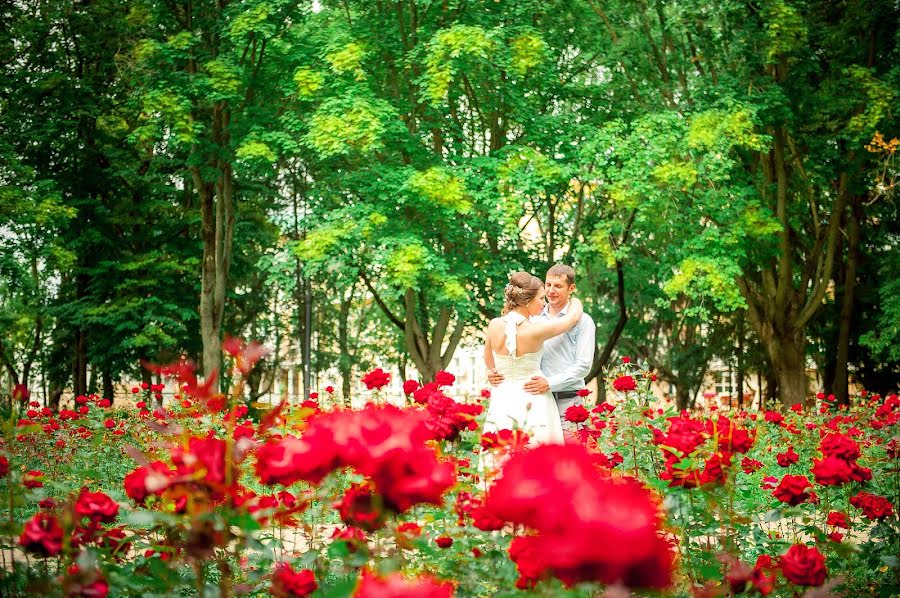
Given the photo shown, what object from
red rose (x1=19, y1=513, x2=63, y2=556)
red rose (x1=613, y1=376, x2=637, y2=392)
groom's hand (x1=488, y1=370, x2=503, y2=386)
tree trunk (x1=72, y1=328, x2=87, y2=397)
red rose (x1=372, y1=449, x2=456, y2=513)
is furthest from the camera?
tree trunk (x1=72, y1=328, x2=87, y2=397)

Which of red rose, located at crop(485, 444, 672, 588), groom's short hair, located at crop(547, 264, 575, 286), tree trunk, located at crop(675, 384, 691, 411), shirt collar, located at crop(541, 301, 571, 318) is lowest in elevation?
tree trunk, located at crop(675, 384, 691, 411)

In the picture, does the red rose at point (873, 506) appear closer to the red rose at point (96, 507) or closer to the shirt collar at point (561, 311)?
the red rose at point (96, 507)

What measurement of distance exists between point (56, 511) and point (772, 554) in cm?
359

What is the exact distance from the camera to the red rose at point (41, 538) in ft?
7.41

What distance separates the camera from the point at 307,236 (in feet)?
57.3

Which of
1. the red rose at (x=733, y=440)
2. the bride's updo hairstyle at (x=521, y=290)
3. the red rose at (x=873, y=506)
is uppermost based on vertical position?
the bride's updo hairstyle at (x=521, y=290)

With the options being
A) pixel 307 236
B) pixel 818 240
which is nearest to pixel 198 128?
pixel 307 236

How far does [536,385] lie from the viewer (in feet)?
20.5

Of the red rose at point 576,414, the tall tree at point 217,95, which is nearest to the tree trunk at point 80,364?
the tall tree at point 217,95

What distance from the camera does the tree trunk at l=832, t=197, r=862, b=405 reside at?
20.3 meters

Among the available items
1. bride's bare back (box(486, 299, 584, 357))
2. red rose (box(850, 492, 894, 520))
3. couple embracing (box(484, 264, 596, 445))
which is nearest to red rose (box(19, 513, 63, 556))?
red rose (box(850, 492, 894, 520))

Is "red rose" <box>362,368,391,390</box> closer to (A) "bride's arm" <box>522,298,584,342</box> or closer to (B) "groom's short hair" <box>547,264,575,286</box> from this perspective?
(A) "bride's arm" <box>522,298,584,342</box>

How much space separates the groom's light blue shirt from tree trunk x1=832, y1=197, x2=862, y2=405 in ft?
50.5

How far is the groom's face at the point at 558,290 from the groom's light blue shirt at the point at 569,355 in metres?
0.08
